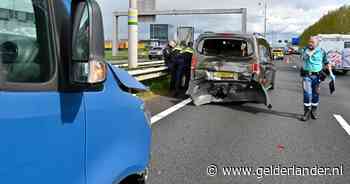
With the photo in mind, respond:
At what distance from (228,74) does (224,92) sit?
56 centimetres

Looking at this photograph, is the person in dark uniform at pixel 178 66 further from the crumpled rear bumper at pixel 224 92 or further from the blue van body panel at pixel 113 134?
the blue van body panel at pixel 113 134

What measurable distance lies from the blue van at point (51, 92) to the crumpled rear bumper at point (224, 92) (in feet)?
28.7

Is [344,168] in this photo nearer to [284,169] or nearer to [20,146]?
[284,169]

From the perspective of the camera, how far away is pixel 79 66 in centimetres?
212

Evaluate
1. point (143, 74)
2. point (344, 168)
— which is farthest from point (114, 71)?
point (143, 74)

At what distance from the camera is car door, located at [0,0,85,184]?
74.1 inches

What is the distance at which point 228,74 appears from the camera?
11117 millimetres

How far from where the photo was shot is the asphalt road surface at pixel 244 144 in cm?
518

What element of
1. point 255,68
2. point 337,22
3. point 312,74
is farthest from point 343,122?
point 337,22

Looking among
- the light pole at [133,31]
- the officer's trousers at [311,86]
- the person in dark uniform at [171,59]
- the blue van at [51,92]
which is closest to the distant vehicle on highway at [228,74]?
the officer's trousers at [311,86]

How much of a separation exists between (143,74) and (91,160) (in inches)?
417

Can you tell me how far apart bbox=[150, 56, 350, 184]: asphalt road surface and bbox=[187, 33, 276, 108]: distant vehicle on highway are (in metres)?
0.84

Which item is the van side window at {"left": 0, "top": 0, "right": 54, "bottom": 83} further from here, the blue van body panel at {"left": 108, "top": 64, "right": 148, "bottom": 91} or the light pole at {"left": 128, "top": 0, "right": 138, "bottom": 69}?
the light pole at {"left": 128, "top": 0, "right": 138, "bottom": 69}

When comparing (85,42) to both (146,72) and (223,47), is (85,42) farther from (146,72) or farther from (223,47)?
(146,72)
